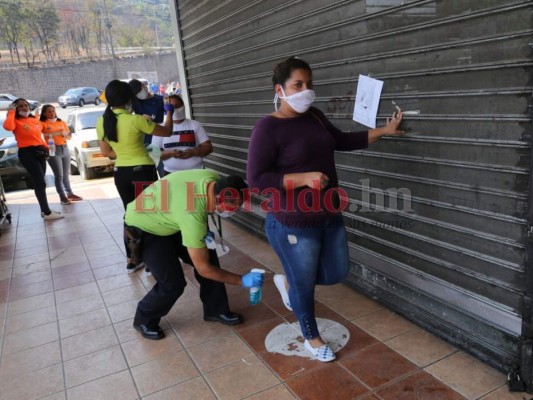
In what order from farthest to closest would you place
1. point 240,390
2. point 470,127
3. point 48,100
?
point 48,100 < point 240,390 < point 470,127

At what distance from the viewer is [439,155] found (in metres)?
2.58

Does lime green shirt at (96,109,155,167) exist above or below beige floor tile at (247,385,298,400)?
above

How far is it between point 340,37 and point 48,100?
1526 inches

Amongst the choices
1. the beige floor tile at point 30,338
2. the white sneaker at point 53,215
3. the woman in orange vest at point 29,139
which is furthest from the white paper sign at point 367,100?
the white sneaker at point 53,215

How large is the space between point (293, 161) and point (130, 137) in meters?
2.05

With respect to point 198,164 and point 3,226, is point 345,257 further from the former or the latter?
point 3,226

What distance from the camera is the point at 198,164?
448 centimetres

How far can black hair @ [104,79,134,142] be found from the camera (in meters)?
3.74

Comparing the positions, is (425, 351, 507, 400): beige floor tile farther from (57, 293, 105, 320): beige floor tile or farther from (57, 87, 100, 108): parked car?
(57, 87, 100, 108): parked car

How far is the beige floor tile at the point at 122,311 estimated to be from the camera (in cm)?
358

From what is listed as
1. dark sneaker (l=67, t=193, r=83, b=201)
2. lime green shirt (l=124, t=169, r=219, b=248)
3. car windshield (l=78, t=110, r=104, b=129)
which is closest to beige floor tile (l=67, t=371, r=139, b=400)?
lime green shirt (l=124, t=169, r=219, b=248)

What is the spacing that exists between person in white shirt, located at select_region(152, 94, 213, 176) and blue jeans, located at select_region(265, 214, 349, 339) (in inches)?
77.6

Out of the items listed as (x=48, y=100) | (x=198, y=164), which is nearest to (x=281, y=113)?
(x=198, y=164)

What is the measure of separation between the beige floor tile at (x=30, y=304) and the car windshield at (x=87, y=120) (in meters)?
7.35
